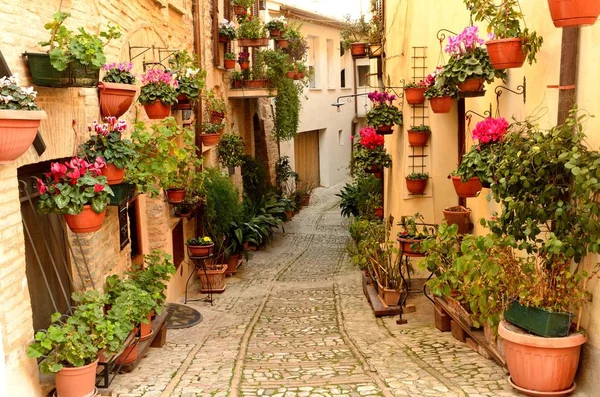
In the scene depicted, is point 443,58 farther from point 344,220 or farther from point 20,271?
point 344,220

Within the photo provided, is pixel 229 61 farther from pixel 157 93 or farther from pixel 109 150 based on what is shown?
pixel 109 150

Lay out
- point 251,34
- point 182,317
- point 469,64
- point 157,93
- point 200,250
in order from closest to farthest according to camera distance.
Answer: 1. point 469,64
2. point 157,93
3. point 182,317
4. point 200,250
5. point 251,34

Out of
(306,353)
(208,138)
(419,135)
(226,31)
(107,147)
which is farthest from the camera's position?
(226,31)

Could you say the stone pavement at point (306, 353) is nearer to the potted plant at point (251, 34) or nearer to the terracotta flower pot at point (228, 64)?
the terracotta flower pot at point (228, 64)

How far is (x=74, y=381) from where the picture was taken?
4094 millimetres

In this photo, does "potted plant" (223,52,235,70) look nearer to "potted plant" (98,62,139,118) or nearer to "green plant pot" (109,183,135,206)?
"potted plant" (98,62,139,118)

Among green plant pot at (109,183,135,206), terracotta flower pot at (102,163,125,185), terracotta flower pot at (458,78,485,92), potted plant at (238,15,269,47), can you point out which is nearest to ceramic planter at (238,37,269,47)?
potted plant at (238,15,269,47)

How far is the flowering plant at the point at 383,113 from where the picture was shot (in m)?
9.34

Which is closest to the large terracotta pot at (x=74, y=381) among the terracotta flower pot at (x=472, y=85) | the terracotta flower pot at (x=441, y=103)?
the terracotta flower pot at (x=472, y=85)

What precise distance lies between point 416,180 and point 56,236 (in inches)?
221

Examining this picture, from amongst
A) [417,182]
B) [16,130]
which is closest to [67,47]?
[16,130]

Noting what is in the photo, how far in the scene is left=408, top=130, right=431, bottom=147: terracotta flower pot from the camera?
9023 mm

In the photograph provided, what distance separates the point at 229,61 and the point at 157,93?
6979 mm

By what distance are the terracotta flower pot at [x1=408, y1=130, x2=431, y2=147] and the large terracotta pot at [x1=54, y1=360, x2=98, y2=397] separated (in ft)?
20.2
